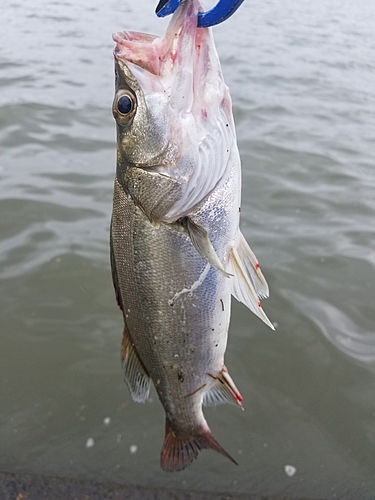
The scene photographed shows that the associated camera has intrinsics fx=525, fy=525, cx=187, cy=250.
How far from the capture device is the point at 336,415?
9.90 feet

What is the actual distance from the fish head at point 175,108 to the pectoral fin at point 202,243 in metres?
0.05

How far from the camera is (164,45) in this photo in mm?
1624

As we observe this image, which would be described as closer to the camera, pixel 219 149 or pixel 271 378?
pixel 219 149

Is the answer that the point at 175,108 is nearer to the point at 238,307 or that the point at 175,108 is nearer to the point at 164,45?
the point at 164,45

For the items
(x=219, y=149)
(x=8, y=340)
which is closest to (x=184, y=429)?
(x=219, y=149)

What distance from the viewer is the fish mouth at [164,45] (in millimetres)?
1575

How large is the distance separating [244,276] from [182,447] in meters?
0.78

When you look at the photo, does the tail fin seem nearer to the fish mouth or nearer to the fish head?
the fish head

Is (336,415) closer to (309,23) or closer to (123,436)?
(123,436)

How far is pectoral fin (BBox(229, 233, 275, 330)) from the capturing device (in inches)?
73.2

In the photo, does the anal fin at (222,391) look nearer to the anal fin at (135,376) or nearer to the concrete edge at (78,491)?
the anal fin at (135,376)

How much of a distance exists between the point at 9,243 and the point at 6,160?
1.54 meters

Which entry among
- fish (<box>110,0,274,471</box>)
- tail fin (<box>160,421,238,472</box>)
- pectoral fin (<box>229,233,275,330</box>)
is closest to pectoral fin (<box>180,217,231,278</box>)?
fish (<box>110,0,274,471</box>)

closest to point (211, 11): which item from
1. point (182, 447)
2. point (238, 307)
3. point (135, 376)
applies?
point (135, 376)
